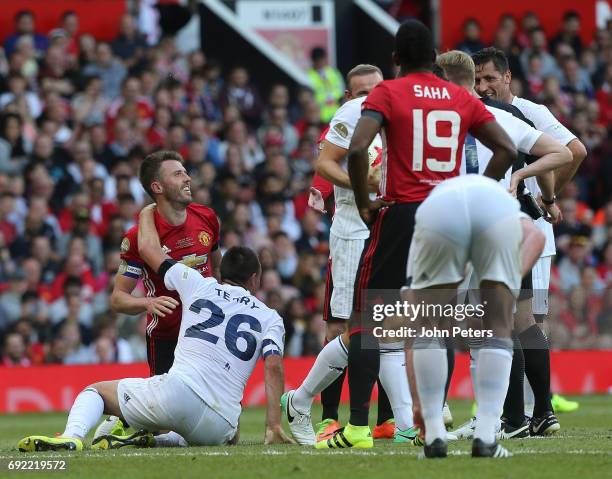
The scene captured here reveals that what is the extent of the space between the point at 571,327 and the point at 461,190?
9.49m

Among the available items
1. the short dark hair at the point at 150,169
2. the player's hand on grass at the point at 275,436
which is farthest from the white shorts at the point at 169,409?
the short dark hair at the point at 150,169

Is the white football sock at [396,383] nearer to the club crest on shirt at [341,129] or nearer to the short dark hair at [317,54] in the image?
the club crest on shirt at [341,129]

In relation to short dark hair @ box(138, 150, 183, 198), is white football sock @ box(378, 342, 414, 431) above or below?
below

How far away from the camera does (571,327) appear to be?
15.2 metres

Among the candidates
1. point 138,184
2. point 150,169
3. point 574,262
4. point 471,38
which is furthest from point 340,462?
point 471,38

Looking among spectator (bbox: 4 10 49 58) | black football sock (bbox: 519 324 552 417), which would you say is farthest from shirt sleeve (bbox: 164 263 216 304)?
spectator (bbox: 4 10 49 58)

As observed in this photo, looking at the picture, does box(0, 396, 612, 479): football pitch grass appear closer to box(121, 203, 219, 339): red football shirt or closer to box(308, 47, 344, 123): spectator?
box(121, 203, 219, 339): red football shirt

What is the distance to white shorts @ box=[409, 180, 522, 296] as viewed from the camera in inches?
238

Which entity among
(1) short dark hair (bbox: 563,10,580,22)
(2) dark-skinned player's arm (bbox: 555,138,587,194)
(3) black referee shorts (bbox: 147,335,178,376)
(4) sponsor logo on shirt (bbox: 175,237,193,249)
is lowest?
(3) black referee shorts (bbox: 147,335,178,376)

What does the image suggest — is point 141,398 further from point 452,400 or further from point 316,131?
point 316,131

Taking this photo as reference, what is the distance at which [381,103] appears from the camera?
6.65 m

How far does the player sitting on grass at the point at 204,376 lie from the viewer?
7.71m

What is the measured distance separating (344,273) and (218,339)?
98cm

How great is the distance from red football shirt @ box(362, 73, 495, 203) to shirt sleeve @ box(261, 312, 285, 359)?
1516 millimetres
